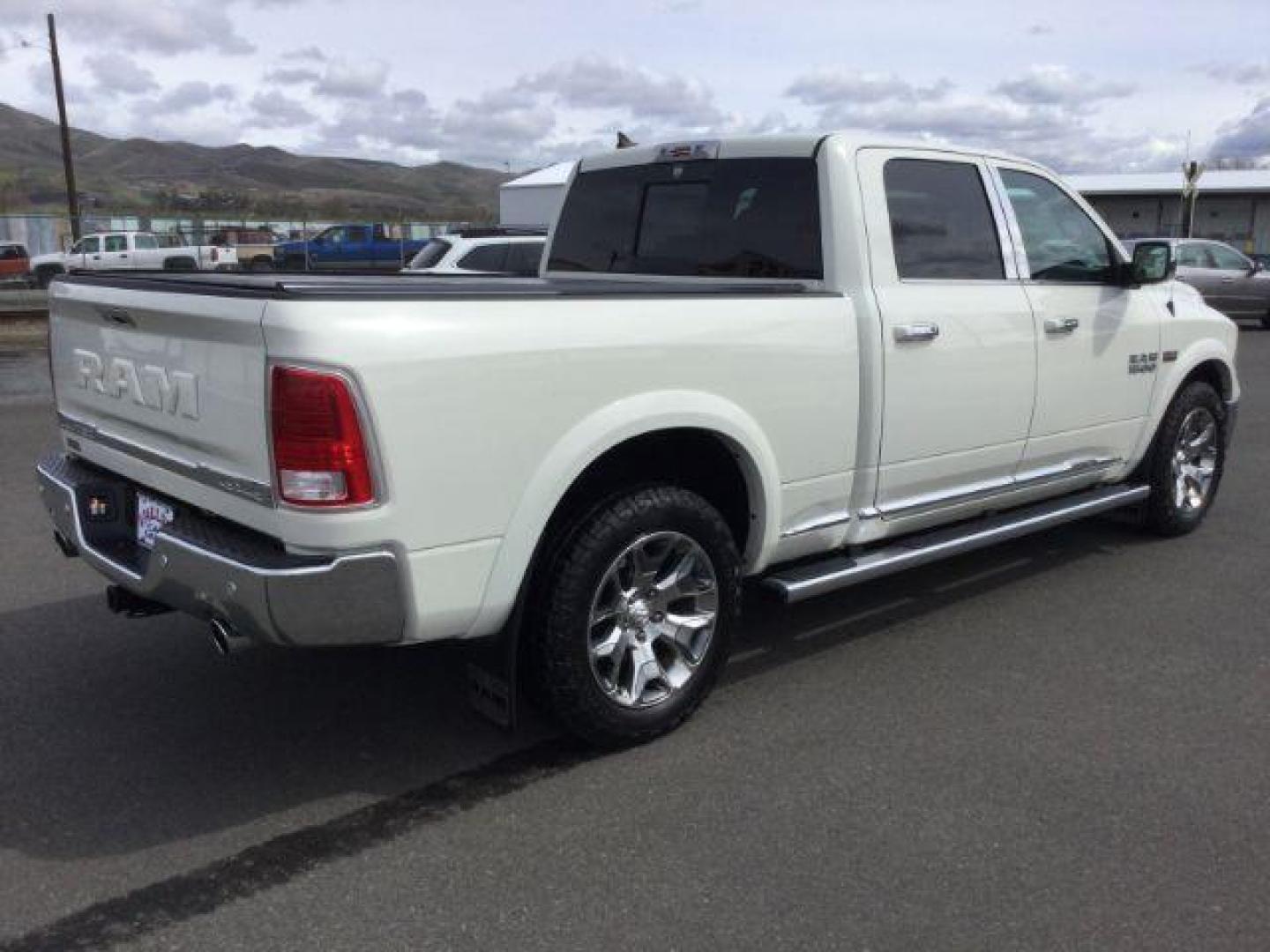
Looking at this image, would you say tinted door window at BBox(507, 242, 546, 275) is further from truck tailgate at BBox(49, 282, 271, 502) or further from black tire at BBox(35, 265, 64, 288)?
black tire at BBox(35, 265, 64, 288)

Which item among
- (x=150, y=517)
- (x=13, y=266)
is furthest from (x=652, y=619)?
(x=13, y=266)

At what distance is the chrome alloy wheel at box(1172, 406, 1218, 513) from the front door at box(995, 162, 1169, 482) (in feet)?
1.98

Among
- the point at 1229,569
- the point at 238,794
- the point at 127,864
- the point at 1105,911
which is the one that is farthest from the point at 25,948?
the point at 1229,569

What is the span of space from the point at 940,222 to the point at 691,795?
2.48 meters

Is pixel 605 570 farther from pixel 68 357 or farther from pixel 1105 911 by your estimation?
pixel 68 357

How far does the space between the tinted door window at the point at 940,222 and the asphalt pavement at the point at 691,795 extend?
59.1 inches

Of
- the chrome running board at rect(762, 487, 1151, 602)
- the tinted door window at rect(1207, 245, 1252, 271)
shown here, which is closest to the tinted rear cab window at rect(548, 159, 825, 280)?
the chrome running board at rect(762, 487, 1151, 602)

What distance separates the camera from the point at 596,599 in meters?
3.49

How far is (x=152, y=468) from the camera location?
3.46 m

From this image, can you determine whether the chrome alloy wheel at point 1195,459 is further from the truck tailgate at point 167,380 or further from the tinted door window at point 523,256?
the tinted door window at point 523,256

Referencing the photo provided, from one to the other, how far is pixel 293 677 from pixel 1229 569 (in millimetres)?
4464

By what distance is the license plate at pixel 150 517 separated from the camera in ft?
11.2

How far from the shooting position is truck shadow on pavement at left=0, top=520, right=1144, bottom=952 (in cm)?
309

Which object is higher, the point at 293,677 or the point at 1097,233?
the point at 1097,233
